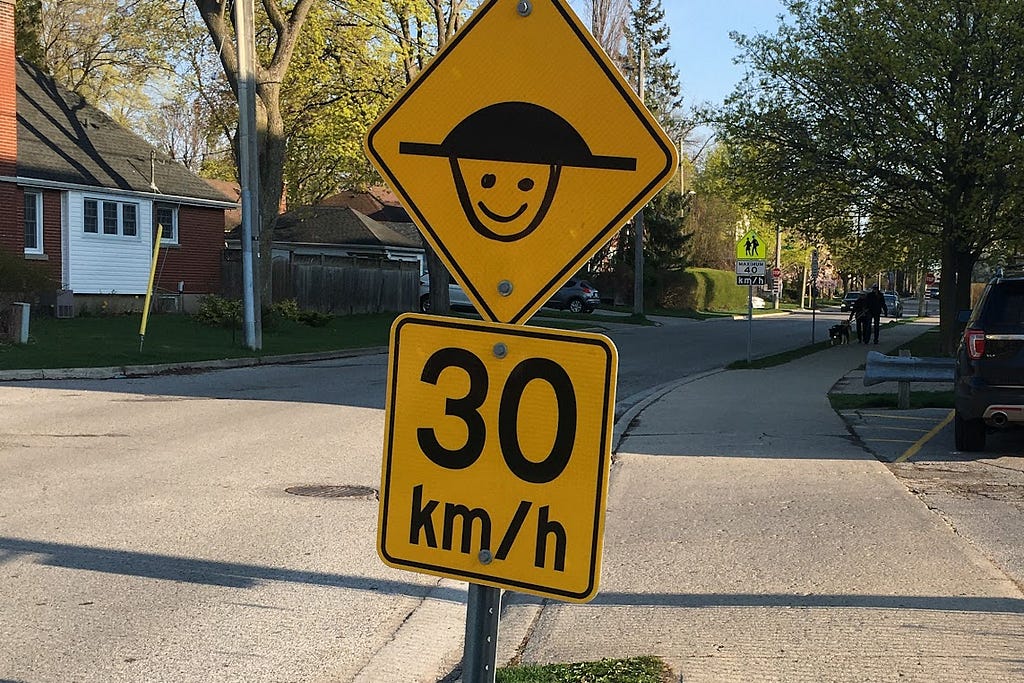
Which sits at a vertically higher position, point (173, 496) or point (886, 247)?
point (886, 247)

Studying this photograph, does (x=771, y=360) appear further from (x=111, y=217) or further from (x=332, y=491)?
(x=332, y=491)

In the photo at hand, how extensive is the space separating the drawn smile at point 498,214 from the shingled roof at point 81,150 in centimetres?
2977

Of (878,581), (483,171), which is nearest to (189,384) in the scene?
(878,581)

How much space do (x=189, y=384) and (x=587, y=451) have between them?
15.8 meters

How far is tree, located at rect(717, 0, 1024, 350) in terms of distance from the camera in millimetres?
24422

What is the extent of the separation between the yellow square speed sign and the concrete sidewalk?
2051 millimetres

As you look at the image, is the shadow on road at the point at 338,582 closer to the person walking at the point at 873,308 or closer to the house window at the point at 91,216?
the house window at the point at 91,216

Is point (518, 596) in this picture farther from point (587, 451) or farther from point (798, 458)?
point (798, 458)

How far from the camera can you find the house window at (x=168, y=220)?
34.9 metres

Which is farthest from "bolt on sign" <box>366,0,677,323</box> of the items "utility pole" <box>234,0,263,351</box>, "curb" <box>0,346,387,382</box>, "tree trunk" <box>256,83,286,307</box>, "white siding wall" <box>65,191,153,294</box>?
"white siding wall" <box>65,191,153,294</box>

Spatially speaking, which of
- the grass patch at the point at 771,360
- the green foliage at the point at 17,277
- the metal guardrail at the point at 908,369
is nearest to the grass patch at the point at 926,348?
the grass patch at the point at 771,360

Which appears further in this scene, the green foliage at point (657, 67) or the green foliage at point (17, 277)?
the green foliage at point (657, 67)

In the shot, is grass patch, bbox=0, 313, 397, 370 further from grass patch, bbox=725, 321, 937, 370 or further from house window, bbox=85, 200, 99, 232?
grass patch, bbox=725, 321, 937, 370

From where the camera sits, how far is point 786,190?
92.9 ft
